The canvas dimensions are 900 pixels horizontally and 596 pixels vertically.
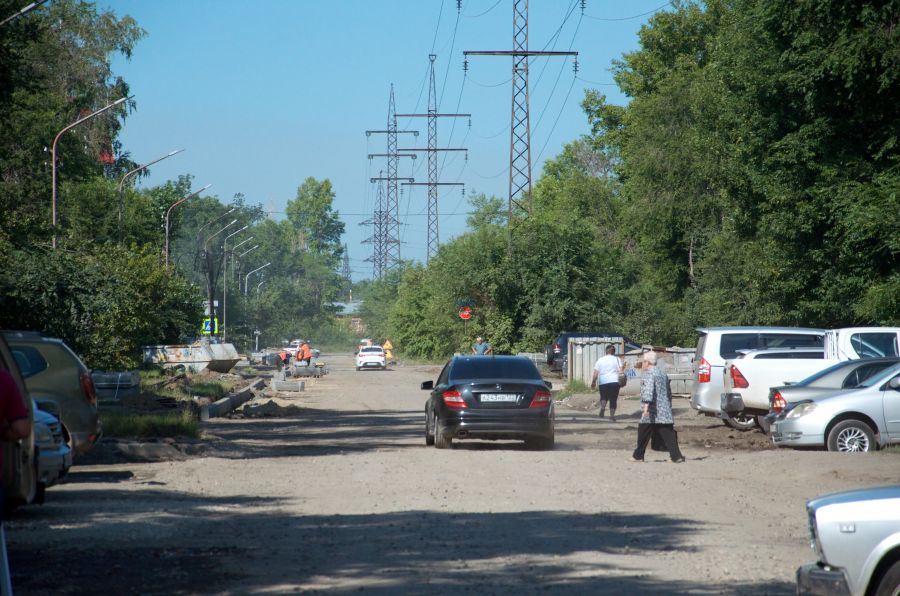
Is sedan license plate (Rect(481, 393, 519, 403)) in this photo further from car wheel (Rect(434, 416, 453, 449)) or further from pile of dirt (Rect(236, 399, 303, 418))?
pile of dirt (Rect(236, 399, 303, 418))

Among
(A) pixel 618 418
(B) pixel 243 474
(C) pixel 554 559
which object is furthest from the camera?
(A) pixel 618 418

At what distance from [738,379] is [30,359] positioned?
13062mm

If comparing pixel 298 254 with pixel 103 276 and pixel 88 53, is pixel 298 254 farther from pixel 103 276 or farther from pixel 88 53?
pixel 103 276

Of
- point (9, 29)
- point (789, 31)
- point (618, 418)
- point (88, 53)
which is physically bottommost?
point (618, 418)

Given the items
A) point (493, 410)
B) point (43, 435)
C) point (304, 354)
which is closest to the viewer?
point (43, 435)

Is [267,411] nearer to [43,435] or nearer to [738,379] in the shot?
[738,379]

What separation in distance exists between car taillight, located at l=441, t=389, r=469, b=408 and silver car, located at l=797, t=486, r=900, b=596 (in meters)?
12.5

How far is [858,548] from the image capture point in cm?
616

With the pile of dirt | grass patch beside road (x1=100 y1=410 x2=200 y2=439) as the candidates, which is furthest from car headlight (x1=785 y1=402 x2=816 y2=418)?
the pile of dirt

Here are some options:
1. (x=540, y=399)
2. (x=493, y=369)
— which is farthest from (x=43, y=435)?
(x=493, y=369)

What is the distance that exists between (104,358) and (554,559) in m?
26.2

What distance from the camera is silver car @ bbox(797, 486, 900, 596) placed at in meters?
6.10

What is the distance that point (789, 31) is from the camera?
30.7m

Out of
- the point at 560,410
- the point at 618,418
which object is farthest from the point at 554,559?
the point at 560,410
